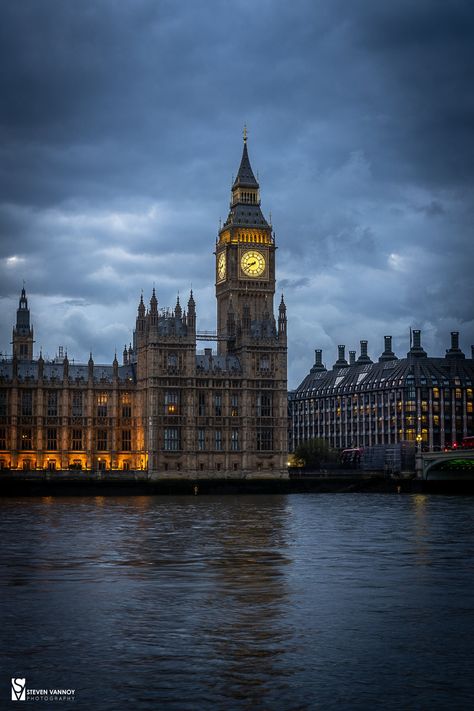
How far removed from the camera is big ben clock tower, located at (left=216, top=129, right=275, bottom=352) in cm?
18912

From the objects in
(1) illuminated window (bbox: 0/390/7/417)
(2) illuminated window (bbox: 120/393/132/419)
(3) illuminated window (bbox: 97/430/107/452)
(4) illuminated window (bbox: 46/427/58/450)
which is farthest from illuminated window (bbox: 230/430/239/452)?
(1) illuminated window (bbox: 0/390/7/417)

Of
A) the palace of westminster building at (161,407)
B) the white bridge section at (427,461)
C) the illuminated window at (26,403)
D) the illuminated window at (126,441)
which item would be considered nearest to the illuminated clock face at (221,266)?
the palace of westminster building at (161,407)

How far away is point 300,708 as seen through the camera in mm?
28141

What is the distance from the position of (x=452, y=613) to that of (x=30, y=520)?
53352 millimetres

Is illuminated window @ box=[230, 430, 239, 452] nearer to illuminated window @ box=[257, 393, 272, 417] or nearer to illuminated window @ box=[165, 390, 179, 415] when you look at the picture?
illuminated window @ box=[257, 393, 272, 417]

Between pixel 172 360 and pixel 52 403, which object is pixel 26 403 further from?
pixel 172 360

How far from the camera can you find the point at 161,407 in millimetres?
163375

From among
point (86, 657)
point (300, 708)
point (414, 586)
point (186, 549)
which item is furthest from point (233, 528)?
point (300, 708)

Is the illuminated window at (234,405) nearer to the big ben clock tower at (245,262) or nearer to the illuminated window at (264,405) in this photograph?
the illuminated window at (264,405)

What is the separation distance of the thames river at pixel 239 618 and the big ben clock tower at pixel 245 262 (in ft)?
375

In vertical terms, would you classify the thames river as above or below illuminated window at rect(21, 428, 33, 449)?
below

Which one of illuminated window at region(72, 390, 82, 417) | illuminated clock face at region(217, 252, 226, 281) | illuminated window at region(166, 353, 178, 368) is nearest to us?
illuminated window at region(166, 353, 178, 368)

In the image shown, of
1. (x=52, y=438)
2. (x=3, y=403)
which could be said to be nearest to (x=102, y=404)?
(x=52, y=438)

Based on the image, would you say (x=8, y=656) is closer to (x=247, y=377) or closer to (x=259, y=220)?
(x=247, y=377)
